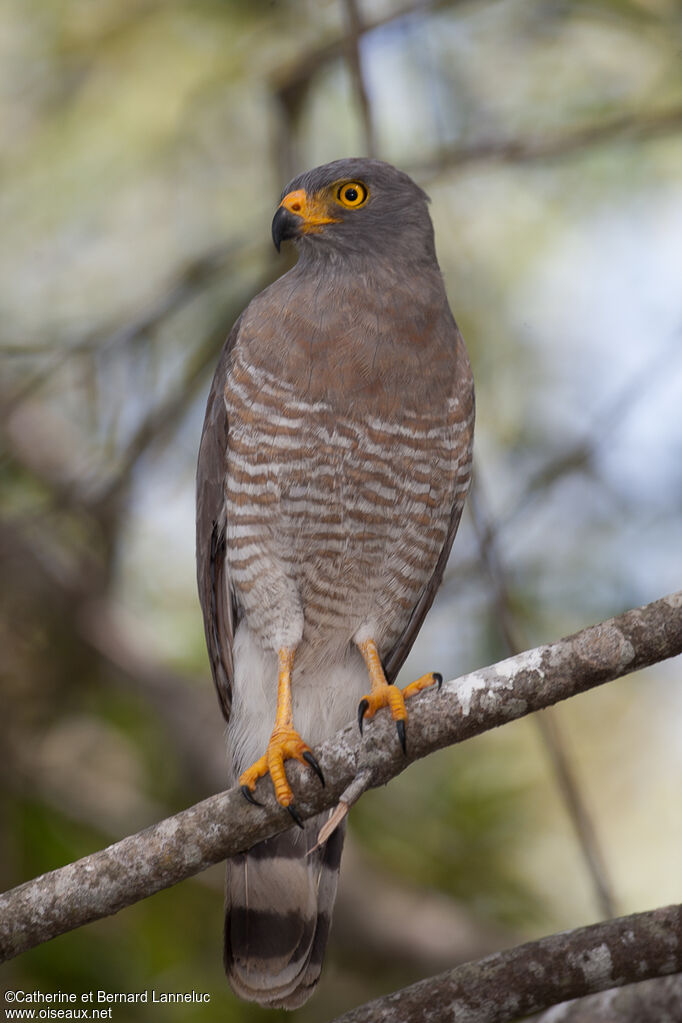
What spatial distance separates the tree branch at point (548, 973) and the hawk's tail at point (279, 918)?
85cm

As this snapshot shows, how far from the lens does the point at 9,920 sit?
2.73 m

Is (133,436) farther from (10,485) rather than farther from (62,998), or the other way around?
(62,998)

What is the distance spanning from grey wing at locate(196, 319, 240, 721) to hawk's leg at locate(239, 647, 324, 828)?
1.66 ft

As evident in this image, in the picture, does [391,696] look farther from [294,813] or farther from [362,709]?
[294,813]

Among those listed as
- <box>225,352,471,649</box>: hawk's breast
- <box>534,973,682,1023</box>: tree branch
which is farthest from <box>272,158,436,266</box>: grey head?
<box>534,973,682,1023</box>: tree branch

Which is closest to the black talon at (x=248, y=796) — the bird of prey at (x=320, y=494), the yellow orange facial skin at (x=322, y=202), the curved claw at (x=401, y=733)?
the bird of prey at (x=320, y=494)

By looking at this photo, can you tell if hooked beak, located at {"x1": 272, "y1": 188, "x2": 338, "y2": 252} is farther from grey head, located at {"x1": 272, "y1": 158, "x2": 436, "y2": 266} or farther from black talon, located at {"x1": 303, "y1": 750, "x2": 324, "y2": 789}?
black talon, located at {"x1": 303, "y1": 750, "x2": 324, "y2": 789}

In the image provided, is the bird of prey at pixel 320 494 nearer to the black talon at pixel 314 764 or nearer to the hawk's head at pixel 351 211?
the hawk's head at pixel 351 211

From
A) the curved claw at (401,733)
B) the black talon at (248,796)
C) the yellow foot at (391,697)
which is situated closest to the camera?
the curved claw at (401,733)

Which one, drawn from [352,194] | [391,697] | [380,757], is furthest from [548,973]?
[352,194]

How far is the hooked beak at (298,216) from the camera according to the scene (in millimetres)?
3832

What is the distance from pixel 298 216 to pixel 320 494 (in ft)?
3.36

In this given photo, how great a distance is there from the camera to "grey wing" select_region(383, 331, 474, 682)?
12.4 ft

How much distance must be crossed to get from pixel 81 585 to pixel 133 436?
0.76 m
